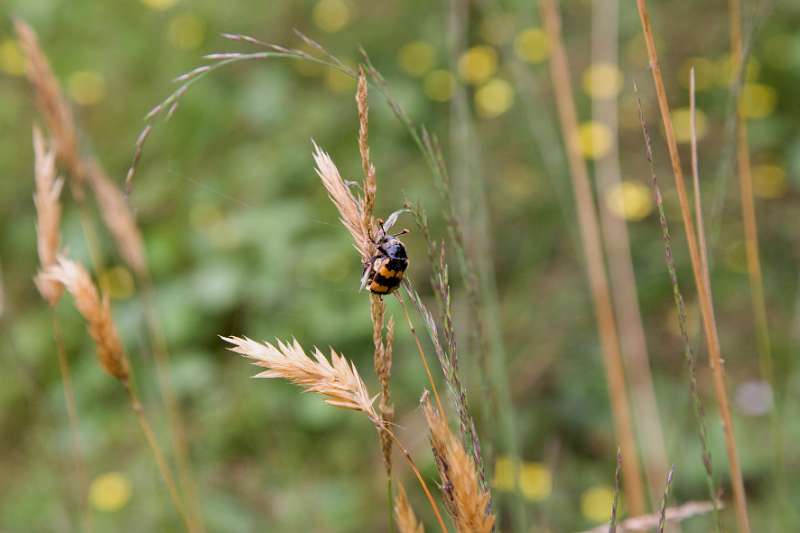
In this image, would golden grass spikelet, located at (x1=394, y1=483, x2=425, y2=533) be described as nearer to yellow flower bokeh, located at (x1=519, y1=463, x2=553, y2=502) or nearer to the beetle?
the beetle

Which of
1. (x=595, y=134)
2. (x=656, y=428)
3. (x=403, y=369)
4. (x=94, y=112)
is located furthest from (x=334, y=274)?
(x=94, y=112)

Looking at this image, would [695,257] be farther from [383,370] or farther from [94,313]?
[94,313]

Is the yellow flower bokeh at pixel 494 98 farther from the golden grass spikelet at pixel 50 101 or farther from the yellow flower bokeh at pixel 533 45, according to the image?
the golden grass spikelet at pixel 50 101

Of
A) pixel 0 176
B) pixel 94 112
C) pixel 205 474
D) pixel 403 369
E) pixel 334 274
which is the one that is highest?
pixel 94 112

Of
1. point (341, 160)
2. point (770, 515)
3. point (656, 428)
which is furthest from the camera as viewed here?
point (341, 160)

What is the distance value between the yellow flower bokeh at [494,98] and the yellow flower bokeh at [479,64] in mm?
39

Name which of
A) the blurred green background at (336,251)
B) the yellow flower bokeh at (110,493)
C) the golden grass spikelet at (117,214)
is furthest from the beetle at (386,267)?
the yellow flower bokeh at (110,493)

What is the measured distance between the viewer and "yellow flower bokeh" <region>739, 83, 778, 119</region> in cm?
251

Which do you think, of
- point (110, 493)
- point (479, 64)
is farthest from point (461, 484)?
point (479, 64)

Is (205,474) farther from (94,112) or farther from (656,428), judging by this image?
(94,112)

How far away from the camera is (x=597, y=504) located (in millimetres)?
1812

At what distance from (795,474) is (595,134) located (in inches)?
43.5

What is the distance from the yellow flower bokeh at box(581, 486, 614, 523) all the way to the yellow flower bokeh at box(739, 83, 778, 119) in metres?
1.42

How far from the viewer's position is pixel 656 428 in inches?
63.7
